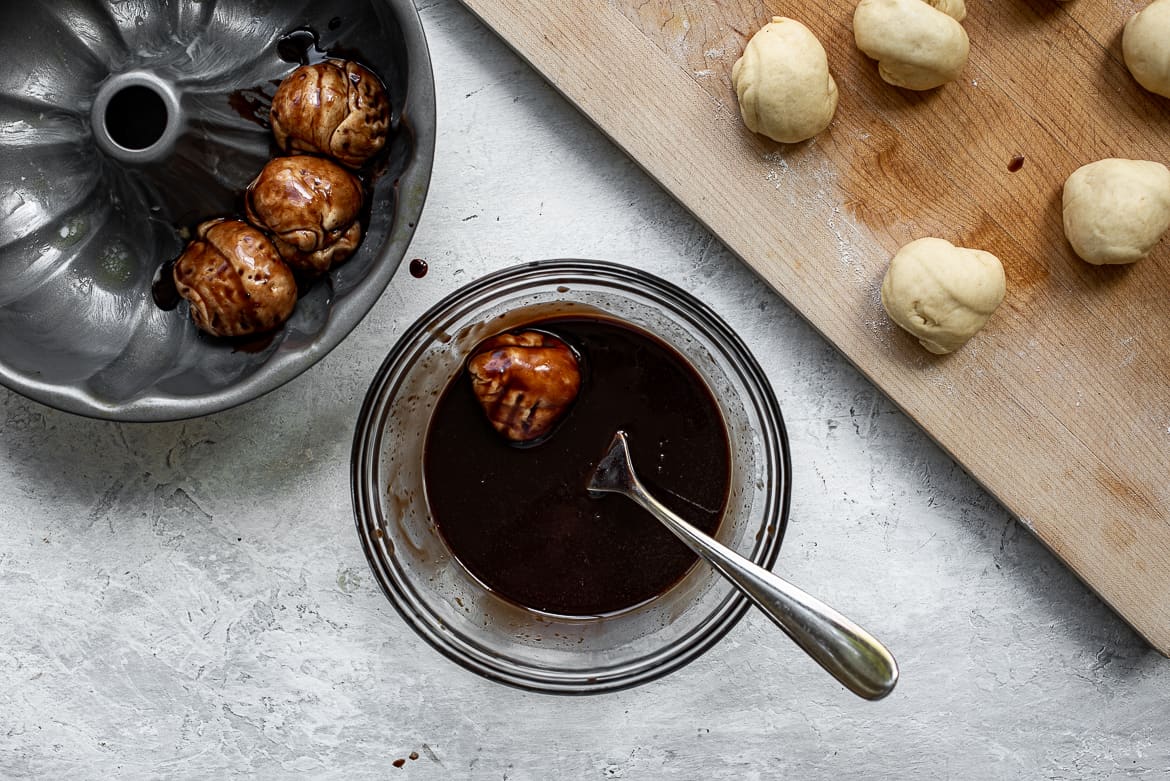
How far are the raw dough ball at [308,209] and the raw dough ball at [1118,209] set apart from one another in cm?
104

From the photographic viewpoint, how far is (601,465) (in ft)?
3.96

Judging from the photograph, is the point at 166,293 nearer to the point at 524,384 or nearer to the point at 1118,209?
the point at 524,384

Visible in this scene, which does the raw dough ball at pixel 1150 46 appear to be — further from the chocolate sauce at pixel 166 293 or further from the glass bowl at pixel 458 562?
the chocolate sauce at pixel 166 293

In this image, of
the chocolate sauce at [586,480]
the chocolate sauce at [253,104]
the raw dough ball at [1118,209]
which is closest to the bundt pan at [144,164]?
the chocolate sauce at [253,104]

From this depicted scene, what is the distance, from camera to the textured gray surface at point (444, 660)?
1370 mm

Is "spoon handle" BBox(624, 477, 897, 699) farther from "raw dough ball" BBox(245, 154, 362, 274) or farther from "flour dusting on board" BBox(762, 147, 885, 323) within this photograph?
"raw dough ball" BBox(245, 154, 362, 274)

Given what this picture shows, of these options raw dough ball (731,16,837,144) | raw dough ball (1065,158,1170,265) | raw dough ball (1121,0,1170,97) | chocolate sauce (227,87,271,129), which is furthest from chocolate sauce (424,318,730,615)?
raw dough ball (1121,0,1170,97)

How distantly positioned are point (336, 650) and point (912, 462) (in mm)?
975

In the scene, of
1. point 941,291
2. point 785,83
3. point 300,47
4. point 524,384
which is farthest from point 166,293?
point 941,291

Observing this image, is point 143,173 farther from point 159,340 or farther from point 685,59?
point 685,59

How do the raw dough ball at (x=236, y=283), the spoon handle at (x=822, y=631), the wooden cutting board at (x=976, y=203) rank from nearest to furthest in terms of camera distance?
the spoon handle at (x=822, y=631), the raw dough ball at (x=236, y=283), the wooden cutting board at (x=976, y=203)

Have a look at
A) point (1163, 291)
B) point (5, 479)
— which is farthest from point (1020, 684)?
point (5, 479)

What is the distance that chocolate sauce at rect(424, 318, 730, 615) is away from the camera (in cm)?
122

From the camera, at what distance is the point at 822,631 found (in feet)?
3.34
